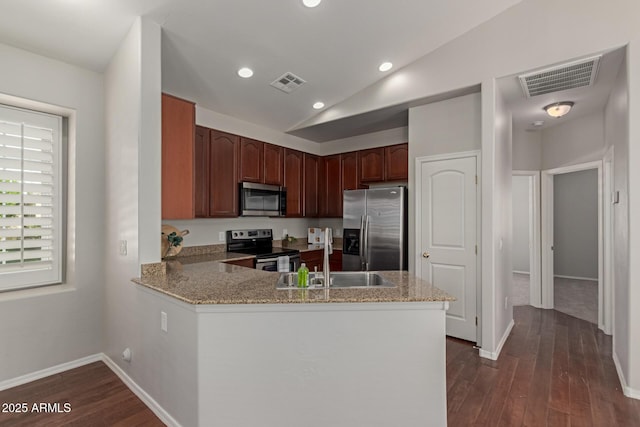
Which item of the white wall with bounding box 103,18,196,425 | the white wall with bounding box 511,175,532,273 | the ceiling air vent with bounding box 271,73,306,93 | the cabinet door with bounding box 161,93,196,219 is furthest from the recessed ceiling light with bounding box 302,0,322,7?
the white wall with bounding box 511,175,532,273

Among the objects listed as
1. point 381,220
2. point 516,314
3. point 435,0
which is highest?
point 435,0

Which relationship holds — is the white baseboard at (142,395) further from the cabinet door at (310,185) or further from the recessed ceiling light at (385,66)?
the recessed ceiling light at (385,66)

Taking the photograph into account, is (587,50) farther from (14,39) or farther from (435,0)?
(14,39)

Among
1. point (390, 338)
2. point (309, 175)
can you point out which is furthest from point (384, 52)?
point (390, 338)

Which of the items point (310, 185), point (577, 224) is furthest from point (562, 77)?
point (577, 224)

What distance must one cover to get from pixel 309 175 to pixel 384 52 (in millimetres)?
2276

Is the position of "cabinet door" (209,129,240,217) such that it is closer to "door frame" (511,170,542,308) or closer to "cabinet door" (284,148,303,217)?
"cabinet door" (284,148,303,217)

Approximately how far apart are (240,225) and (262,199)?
1.83ft

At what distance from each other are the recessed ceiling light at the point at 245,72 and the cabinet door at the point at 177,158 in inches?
26.6

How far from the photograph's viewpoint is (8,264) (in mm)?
2580

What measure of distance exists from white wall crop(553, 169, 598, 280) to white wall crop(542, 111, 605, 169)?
2.59 m

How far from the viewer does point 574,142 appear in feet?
14.1

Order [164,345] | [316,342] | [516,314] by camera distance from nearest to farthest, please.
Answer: [316,342], [164,345], [516,314]

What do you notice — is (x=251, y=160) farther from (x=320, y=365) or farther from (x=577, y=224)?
(x=577, y=224)
